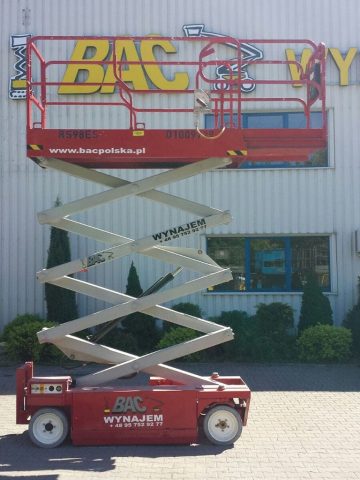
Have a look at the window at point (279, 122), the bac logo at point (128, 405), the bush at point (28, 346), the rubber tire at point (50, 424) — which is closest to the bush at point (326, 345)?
the window at point (279, 122)

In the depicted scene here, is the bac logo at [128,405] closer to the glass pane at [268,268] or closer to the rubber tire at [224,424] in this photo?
the rubber tire at [224,424]

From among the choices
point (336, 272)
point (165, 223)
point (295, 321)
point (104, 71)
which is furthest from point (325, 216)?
point (104, 71)

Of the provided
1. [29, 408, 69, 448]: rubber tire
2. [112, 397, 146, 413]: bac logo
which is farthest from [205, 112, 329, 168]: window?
[29, 408, 69, 448]: rubber tire

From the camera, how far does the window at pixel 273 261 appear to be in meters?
14.0

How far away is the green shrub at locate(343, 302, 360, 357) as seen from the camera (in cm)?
1244

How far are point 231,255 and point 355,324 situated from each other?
313 centimetres

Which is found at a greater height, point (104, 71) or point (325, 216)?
point (104, 71)

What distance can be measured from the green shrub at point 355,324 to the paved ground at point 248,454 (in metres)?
3.50

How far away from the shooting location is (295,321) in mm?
13648

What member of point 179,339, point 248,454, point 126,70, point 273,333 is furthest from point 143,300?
point 126,70

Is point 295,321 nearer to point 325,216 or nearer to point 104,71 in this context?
point 325,216

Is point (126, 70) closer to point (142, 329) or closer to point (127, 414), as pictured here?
point (142, 329)

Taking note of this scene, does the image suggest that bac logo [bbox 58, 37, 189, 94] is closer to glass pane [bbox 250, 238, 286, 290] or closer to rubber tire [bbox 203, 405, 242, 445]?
glass pane [bbox 250, 238, 286, 290]

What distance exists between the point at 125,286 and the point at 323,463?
26.8 ft
